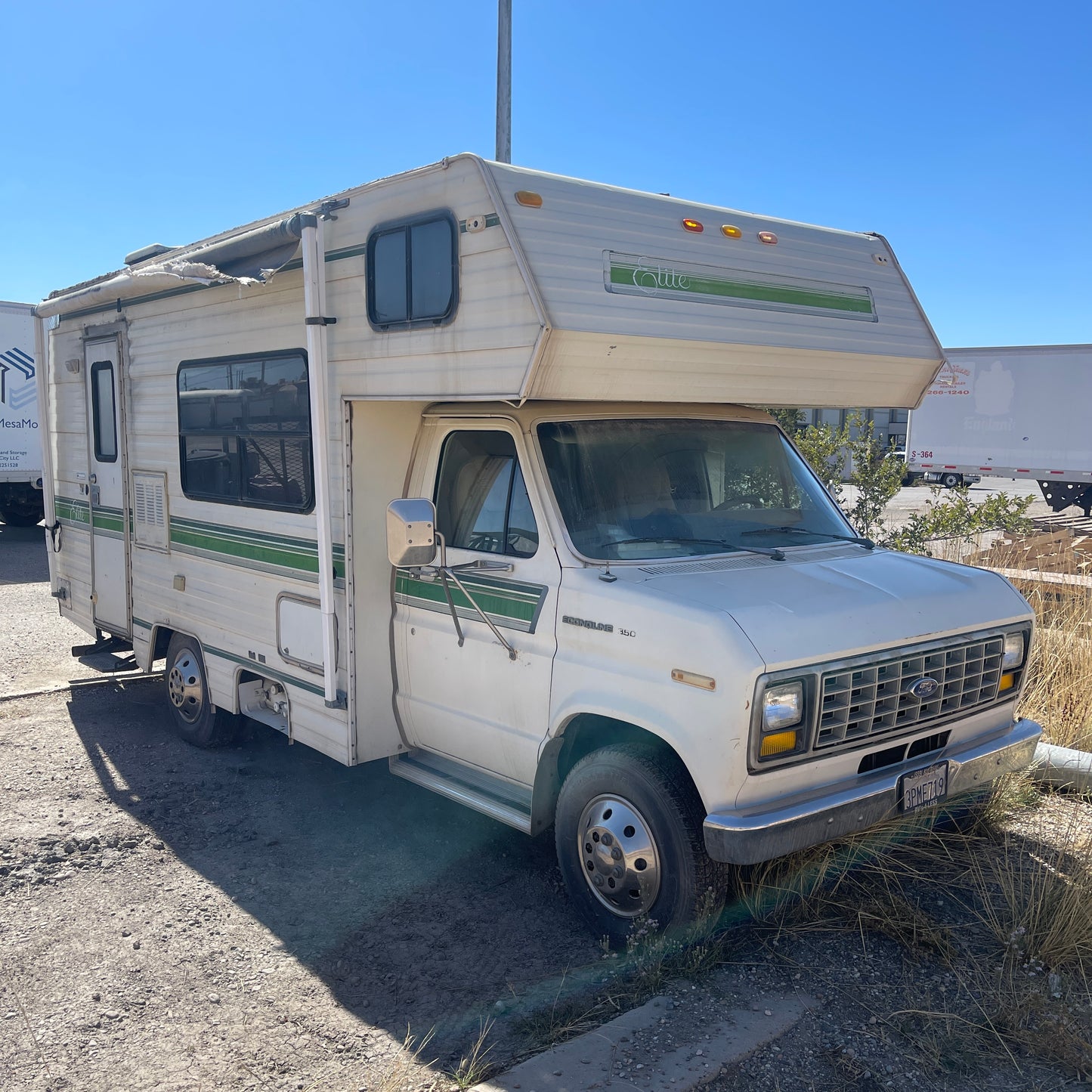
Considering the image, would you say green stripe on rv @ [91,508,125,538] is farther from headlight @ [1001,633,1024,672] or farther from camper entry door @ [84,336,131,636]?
headlight @ [1001,633,1024,672]

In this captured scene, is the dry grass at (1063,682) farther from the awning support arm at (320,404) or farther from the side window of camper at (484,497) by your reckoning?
the awning support arm at (320,404)

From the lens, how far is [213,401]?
6.10m

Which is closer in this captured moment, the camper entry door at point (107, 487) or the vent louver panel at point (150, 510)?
the vent louver panel at point (150, 510)

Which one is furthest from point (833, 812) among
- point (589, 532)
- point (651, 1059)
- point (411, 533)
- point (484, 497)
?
point (484, 497)

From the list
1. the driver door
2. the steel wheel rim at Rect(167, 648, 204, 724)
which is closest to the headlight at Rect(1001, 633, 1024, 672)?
the driver door

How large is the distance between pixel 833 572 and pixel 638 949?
165 cm

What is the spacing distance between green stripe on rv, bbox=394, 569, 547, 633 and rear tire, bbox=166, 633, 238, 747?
2.16 m

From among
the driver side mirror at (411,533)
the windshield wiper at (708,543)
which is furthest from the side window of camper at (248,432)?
the windshield wiper at (708,543)

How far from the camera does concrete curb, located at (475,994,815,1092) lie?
3.15m

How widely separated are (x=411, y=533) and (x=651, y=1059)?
203 cm

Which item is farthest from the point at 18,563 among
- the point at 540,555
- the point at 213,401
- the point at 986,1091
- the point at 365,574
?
the point at 986,1091

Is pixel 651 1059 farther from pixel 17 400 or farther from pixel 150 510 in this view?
pixel 17 400

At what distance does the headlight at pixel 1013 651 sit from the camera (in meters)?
4.43

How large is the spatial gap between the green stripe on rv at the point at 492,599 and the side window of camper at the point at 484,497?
0.15 metres
